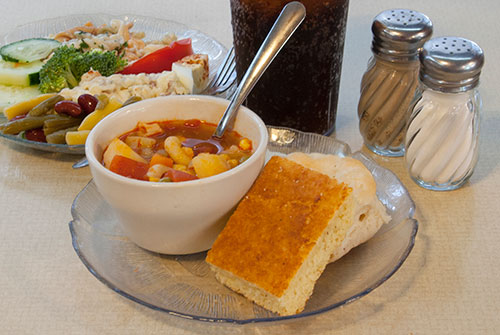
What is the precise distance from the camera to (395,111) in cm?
207

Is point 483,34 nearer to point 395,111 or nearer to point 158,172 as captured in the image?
point 395,111

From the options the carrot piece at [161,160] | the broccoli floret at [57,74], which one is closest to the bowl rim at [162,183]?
the carrot piece at [161,160]

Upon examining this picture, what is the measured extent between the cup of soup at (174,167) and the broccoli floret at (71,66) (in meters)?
0.81

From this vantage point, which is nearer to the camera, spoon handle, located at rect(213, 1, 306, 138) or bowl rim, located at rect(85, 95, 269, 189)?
bowl rim, located at rect(85, 95, 269, 189)

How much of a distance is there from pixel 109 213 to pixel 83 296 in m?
0.28

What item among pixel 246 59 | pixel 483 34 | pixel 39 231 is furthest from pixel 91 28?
pixel 483 34

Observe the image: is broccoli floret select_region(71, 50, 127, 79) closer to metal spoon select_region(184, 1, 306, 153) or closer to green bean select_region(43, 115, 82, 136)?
green bean select_region(43, 115, 82, 136)

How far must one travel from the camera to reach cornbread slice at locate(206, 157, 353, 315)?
4.69 feet

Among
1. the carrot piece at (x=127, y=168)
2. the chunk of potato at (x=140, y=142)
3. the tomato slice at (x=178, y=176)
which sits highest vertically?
the tomato slice at (x=178, y=176)

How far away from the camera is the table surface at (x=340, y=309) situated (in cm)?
153

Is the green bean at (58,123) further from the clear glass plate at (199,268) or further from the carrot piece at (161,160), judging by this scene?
the carrot piece at (161,160)

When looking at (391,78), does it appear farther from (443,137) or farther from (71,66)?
(71,66)

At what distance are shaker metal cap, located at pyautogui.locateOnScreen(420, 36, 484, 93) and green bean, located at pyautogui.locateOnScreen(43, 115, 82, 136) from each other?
1196 millimetres

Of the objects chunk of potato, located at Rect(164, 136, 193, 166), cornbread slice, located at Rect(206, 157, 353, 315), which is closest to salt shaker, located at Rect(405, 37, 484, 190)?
cornbread slice, located at Rect(206, 157, 353, 315)
